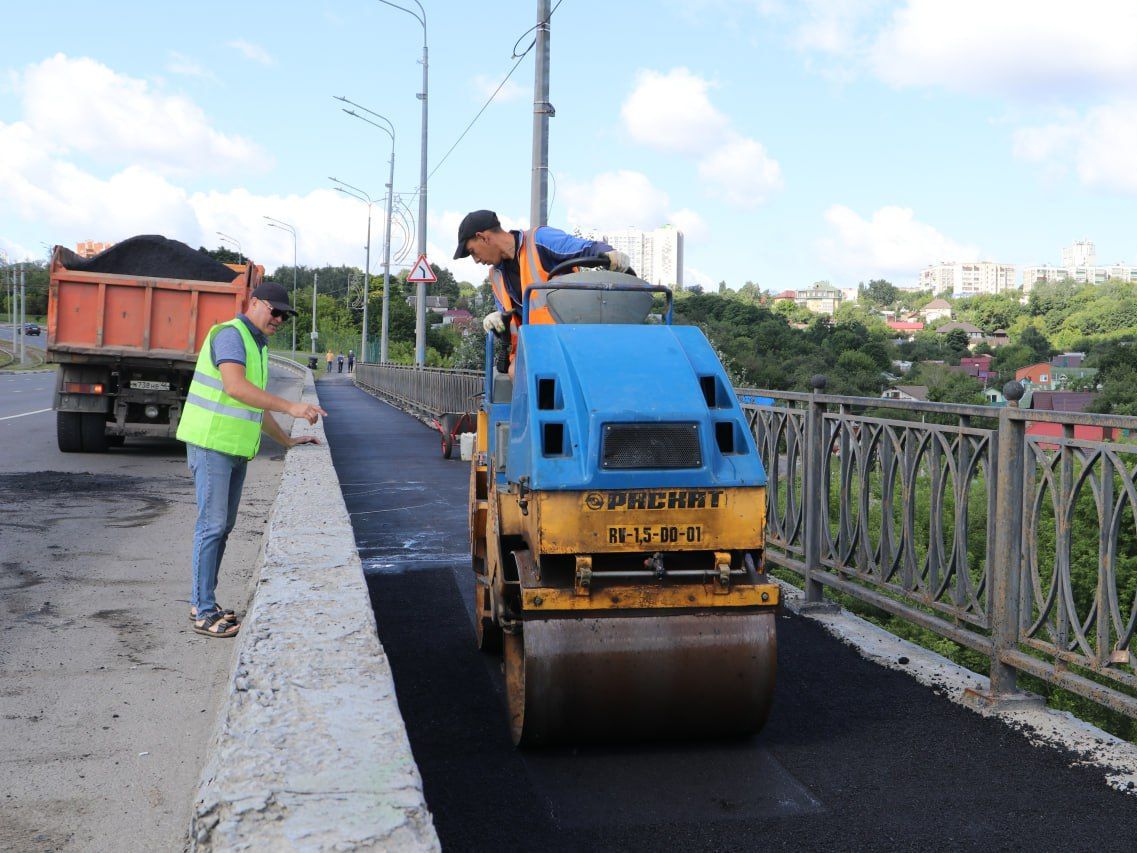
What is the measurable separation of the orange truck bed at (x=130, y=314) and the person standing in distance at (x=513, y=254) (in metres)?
9.32

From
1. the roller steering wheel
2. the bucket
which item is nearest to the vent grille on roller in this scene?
the roller steering wheel

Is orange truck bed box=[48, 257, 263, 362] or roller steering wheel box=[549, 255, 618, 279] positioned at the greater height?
orange truck bed box=[48, 257, 263, 362]

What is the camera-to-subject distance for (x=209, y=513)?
18.1 feet

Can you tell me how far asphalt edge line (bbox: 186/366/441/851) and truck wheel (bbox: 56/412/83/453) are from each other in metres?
10.4

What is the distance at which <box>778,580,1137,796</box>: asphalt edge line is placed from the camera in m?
3.92

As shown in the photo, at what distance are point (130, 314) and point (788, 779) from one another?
1189 centimetres

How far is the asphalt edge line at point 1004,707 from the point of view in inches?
154

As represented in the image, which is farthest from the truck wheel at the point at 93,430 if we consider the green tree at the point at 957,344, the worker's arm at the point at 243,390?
the green tree at the point at 957,344

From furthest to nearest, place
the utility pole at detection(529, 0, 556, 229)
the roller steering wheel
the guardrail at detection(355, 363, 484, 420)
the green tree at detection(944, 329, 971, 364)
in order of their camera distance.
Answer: the green tree at detection(944, 329, 971, 364) < the guardrail at detection(355, 363, 484, 420) < the utility pole at detection(529, 0, 556, 229) < the roller steering wheel

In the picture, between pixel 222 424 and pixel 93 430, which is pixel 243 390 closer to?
pixel 222 424

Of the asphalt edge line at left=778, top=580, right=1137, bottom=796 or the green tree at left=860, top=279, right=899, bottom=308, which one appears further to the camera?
the green tree at left=860, top=279, right=899, bottom=308

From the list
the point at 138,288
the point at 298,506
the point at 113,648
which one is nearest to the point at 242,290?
the point at 138,288

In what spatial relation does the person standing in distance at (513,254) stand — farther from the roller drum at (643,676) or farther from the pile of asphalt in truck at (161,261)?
the pile of asphalt in truck at (161,261)

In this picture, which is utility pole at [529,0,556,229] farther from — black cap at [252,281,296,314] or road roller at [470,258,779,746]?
road roller at [470,258,779,746]
